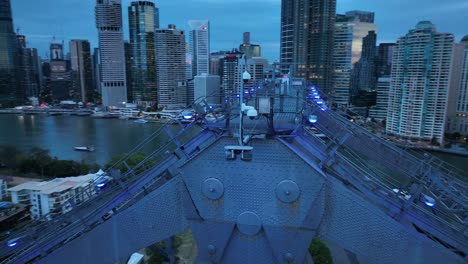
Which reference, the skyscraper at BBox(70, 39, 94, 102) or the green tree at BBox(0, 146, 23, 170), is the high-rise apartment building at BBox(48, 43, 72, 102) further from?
the green tree at BBox(0, 146, 23, 170)

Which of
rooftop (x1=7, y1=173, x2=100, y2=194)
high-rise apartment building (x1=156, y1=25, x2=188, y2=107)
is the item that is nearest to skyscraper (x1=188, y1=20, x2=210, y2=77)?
high-rise apartment building (x1=156, y1=25, x2=188, y2=107)

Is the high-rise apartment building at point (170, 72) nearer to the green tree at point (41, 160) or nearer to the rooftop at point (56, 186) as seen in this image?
the green tree at point (41, 160)

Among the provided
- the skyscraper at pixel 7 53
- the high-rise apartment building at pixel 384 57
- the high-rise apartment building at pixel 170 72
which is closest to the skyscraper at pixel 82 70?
the skyscraper at pixel 7 53

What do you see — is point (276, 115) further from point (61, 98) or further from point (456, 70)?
point (61, 98)

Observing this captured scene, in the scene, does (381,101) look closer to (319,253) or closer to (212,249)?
(319,253)

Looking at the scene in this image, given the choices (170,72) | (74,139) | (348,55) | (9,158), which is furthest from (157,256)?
(170,72)

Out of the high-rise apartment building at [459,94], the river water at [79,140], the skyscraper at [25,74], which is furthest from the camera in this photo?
the skyscraper at [25,74]
